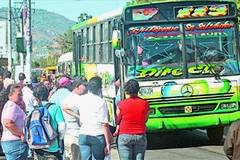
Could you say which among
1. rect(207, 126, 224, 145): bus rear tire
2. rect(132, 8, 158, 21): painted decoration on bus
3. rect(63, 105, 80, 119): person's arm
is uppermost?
rect(132, 8, 158, 21): painted decoration on bus

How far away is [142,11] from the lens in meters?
14.5

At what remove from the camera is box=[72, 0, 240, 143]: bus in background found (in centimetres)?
1415

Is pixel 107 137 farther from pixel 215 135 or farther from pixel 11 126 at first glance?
pixel 215 135

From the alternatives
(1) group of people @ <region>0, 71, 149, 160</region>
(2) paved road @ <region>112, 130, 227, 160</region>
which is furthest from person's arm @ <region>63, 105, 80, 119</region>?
(2) paved road @ <region>112, 130, 227, 160</region>

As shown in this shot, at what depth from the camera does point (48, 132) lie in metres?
8.03

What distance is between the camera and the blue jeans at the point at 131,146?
8773 mm

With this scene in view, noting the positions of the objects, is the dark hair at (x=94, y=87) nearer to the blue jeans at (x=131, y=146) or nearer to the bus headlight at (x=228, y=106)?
the blue jeans at (x=131, y=146)

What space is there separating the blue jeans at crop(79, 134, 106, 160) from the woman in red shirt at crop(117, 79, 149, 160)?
0.83 ft

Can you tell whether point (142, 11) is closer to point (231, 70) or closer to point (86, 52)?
point (231, 70)

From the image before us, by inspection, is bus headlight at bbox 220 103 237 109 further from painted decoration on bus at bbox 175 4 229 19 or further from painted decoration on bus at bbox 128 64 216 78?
painted decoration on bus at bbox 175 4 229 19

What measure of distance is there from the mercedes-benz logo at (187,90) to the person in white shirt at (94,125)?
561cm

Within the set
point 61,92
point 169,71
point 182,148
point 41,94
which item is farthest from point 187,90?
point 41,94

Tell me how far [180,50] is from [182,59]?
21 centimetres

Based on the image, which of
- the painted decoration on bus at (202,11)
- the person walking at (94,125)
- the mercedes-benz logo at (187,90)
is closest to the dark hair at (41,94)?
the person walking at (94,125)
